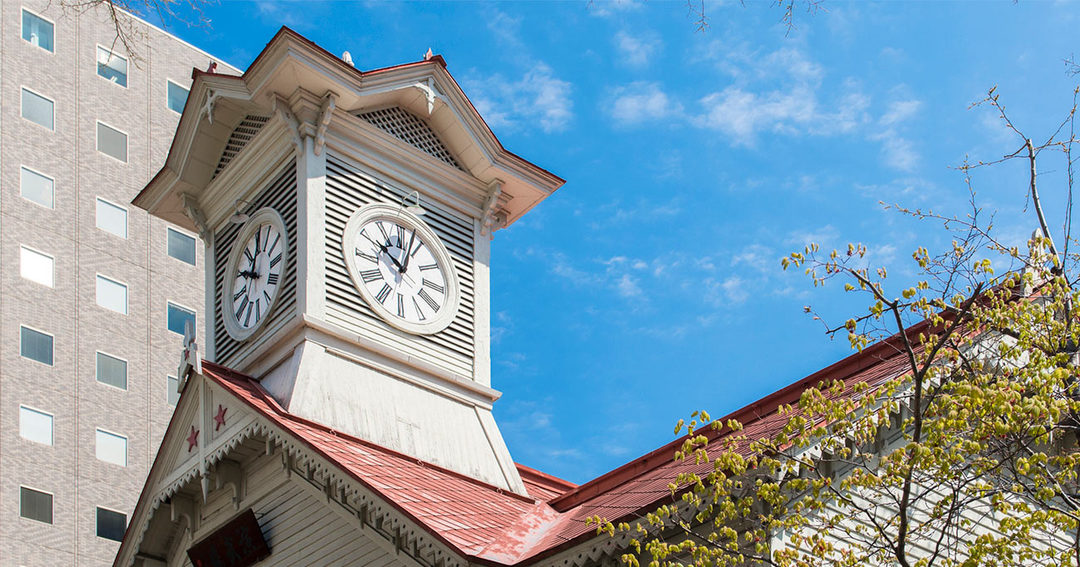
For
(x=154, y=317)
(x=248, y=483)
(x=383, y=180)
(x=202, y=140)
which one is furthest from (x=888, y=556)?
(x=154, y=317)

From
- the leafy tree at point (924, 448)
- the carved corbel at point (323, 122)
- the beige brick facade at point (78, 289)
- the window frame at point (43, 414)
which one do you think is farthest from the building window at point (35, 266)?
the leafy tree at point (924, 448)

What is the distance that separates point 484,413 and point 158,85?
39.8 metres

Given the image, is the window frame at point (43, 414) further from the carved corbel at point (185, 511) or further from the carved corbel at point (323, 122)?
the carved corbel at point (323, 122)

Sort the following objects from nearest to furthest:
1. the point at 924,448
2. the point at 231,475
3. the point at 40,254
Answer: the point at 924,448, the point at 231,475, the point at 40,254

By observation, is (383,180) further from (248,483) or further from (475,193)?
(248,483)

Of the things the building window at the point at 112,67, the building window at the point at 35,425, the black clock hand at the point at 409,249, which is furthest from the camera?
the building window at the point at 112,67

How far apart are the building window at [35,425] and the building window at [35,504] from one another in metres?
2.12

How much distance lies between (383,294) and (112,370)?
1261 inches

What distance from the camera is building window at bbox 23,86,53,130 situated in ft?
171

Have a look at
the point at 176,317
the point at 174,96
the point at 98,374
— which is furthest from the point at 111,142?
the point at 98,374

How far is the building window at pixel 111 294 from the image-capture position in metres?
51.9

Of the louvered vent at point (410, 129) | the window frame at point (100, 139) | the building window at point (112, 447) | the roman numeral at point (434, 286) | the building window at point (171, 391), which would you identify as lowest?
the roman numeral at point (434, 286)

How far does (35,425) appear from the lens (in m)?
47.1

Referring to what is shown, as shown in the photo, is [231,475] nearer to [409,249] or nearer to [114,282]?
[409,249]
